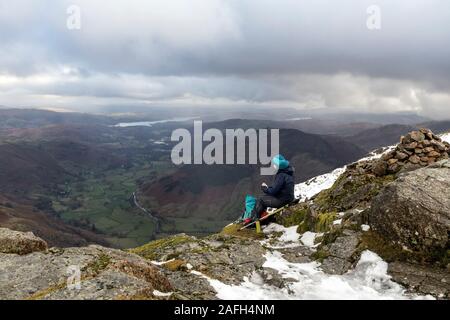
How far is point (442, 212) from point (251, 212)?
12492 millimetres

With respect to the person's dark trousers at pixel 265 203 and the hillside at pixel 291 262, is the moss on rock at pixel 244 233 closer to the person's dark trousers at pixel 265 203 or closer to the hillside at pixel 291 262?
the person's dark trousers at pixel 265 203

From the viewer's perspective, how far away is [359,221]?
58.1 ft

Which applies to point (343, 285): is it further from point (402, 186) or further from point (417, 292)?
point (402, 186)

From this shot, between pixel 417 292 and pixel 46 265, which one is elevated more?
pixel 46 265

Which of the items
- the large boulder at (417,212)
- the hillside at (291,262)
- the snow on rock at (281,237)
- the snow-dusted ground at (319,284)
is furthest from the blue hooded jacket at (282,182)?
the snow-dusted ground at (319,284)

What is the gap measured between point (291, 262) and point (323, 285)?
295cm

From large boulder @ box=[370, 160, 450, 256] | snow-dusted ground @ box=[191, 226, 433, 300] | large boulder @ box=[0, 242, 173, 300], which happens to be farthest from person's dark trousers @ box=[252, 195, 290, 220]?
large boulder @ box=[0, 242, 173, 300]

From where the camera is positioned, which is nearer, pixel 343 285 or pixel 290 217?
pixel 343 285

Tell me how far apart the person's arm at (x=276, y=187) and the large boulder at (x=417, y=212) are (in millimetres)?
7162

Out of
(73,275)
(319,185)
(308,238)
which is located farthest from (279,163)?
(319,185)

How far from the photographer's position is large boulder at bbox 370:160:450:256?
46.5 ft

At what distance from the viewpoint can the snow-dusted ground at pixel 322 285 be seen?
40.8 feet

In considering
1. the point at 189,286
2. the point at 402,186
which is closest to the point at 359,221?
the point at 402,186

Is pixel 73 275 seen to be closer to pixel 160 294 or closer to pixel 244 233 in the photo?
pixel 160 294
